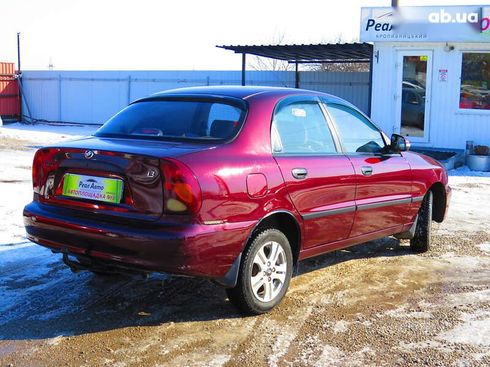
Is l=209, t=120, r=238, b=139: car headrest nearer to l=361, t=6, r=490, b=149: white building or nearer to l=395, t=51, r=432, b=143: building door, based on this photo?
l=361, t=6, r=490, b=149: white building

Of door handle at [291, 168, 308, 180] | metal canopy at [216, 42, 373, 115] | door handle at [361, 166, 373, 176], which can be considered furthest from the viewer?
metal canopy at [216, 42, 373, 115]

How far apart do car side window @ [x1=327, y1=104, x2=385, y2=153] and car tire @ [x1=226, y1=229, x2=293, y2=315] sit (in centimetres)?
127

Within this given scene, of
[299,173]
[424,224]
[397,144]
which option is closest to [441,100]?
[424,224]

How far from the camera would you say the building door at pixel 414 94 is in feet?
48.8

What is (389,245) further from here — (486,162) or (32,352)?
(486,162)

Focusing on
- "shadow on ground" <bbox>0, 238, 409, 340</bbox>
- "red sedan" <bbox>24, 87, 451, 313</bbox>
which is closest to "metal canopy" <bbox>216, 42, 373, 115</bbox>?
"red sedan" <bbox>24, 87, 451, 313</bbox>

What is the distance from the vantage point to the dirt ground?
385 cm

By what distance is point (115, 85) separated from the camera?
25516 millimetres

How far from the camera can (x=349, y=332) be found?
14.0ft

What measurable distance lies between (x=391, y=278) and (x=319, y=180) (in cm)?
140

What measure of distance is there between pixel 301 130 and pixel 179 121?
3.30ft

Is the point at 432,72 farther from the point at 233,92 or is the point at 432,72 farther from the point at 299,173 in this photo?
the point at 299,173

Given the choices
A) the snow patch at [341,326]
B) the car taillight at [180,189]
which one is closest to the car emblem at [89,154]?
the car taillight at [180,189]

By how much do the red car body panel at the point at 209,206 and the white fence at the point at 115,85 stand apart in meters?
16.3
